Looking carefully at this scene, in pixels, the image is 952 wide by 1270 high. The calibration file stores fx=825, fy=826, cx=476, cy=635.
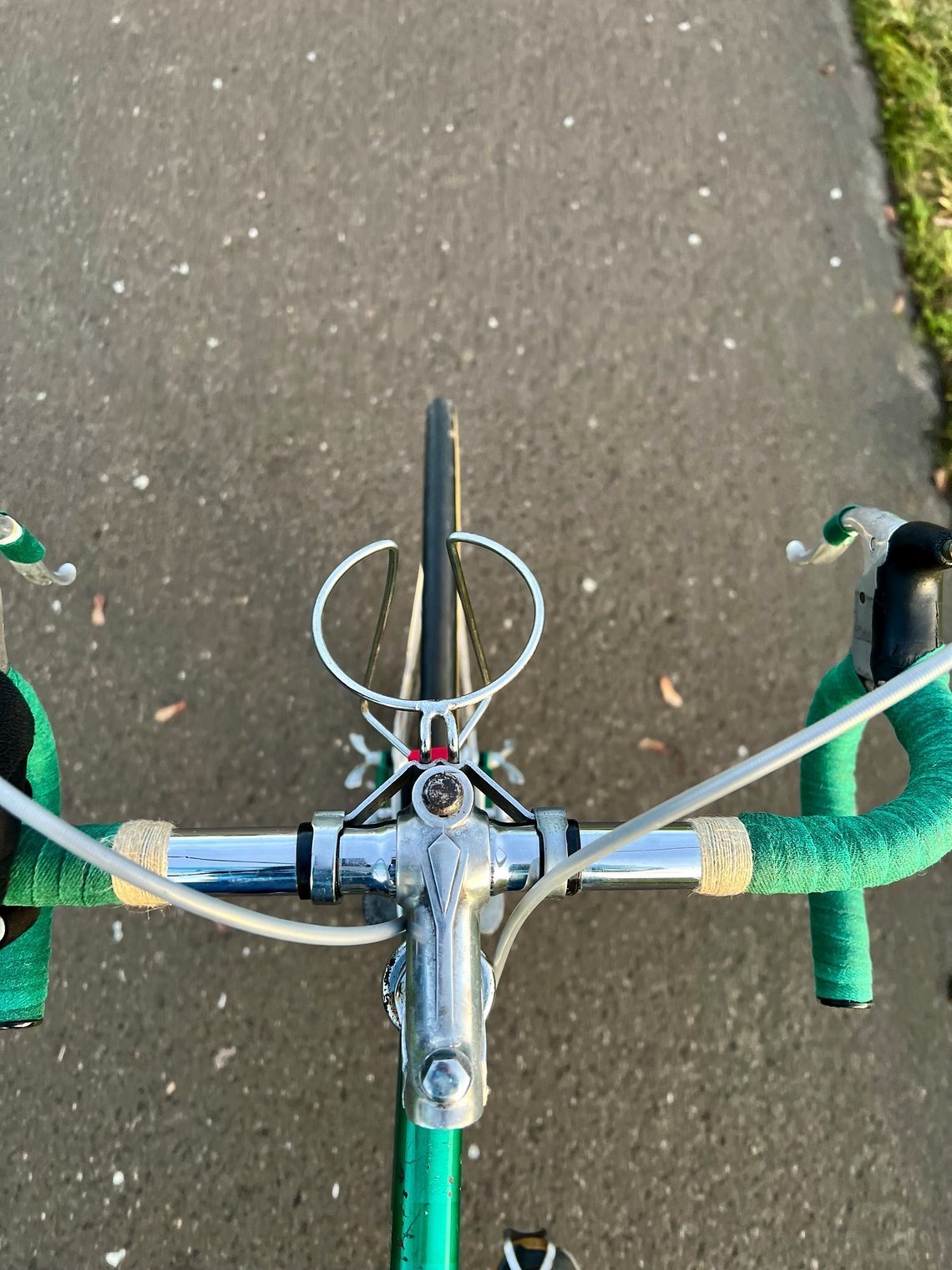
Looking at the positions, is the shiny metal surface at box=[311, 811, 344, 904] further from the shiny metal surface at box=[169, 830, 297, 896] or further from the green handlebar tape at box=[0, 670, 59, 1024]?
the green handlebar tape at box=[0, 670, 59, 1024]

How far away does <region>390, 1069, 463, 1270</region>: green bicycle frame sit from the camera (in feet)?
2.96

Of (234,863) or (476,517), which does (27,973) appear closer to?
(234,863)

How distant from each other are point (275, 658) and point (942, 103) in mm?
2473

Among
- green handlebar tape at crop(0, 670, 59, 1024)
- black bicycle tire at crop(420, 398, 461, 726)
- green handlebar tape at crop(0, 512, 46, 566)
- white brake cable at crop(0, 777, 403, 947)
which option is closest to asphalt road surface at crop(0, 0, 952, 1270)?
black bicycle tire at crop(420, 398, 461, 726)

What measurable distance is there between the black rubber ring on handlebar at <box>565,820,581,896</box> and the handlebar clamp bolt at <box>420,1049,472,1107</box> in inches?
8.0

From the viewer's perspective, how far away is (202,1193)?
170 cm

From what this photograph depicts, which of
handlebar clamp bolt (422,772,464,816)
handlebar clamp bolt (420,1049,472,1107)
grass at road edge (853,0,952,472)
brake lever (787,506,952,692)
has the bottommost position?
handlebar clamp bolt (420,1049,472,1107)

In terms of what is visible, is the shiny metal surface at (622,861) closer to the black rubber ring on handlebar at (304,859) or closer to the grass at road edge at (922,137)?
the black rubber ring on handlebar at (304,859)

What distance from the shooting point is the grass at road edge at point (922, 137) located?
227 cm

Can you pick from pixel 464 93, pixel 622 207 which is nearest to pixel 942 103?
pixel 622 207

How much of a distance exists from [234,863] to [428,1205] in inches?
18.4

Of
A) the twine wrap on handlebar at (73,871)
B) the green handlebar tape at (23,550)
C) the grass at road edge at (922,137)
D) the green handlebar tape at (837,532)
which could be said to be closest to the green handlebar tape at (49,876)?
the twine wrap on handlebar at (73,871)

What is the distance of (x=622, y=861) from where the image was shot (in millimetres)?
833

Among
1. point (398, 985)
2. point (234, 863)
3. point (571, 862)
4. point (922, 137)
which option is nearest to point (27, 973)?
point (234, 863)
